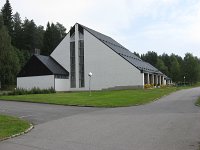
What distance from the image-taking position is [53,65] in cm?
6059

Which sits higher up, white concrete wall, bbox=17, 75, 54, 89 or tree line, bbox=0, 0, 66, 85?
tree line, bbox=0, 0, 66, 85

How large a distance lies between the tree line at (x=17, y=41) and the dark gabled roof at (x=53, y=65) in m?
11.8

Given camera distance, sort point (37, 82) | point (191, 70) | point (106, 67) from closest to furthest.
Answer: point (106, 67) → point (37, 82) → point (191, 70)

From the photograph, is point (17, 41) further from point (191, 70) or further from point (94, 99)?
point (94, 99)

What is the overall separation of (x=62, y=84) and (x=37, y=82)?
14.0ft

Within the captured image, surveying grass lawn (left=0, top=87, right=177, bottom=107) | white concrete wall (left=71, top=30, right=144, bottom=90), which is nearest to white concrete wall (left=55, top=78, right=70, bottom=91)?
white concrete wall (left=71, top=30, right=144, bottom=90)

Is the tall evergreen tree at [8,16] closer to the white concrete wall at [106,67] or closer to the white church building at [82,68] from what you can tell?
the white church building at [82,68]

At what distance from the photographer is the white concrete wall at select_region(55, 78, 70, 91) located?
5791 cm

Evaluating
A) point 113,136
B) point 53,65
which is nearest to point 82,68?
point 53,65

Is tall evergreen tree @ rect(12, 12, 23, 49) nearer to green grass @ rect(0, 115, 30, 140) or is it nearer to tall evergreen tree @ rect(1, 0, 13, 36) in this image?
tall evergreen tree @ rect(1, 0, 13, 36)

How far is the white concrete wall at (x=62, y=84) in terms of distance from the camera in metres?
57.9

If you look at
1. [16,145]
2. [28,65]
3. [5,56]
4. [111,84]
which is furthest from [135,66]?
[16,145]

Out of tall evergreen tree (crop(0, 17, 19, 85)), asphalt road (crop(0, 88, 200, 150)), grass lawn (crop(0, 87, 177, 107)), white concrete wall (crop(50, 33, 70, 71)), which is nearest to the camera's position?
asphalt road (crop(0, 88, 200, 150))

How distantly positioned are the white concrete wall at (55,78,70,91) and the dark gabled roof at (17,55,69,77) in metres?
1.22
